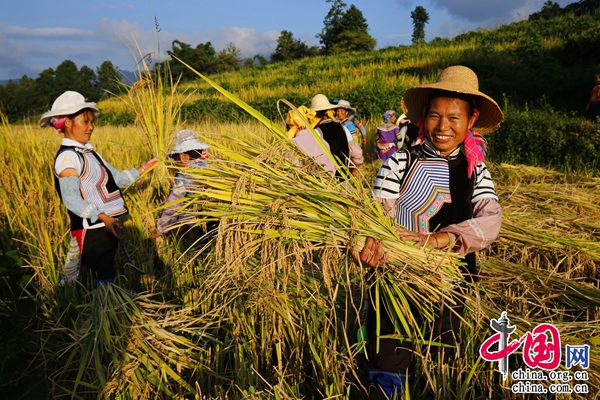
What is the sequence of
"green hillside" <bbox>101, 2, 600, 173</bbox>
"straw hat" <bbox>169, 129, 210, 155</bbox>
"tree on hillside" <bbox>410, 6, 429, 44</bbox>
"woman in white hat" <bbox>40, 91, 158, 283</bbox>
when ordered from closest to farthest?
"woman in white hat" <bbox>40, 91, 158, 283</bbox>, "straw hat" <bbox>169, 129, 210, 155</bbox>, "green hillside" <bbox>101, 2, 600, 173</bbox>, "tree on hillside" <bbox>410, 6, 429, 44</bbox>

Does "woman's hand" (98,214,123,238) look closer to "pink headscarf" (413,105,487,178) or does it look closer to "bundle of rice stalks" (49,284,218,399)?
"bundle of rice stalks" (49,284,218,399)

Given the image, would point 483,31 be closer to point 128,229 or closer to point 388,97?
point 388,97

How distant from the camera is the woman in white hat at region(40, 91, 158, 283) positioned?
2229 mm

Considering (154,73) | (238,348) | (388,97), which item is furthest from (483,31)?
(238,348)

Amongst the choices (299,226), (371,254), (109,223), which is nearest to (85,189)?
(109,223)

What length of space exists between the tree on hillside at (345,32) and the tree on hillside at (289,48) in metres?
2.66

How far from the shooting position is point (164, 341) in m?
1.79

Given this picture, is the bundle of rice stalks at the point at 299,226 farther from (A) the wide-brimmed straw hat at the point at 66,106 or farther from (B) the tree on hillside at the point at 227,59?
(B) the tree on hillside at the point at 227,59

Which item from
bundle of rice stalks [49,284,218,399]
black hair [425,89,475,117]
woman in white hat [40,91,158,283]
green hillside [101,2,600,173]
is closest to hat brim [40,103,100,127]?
woman in white hat [40,91,158,283]

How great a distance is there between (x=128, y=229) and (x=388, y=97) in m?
8.40

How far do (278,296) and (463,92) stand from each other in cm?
111

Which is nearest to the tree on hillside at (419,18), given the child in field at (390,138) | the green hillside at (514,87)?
the green hillside at (514,87)

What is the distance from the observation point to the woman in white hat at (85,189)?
223cm

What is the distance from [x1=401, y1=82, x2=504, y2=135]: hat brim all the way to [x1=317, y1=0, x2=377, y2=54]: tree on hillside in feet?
140
